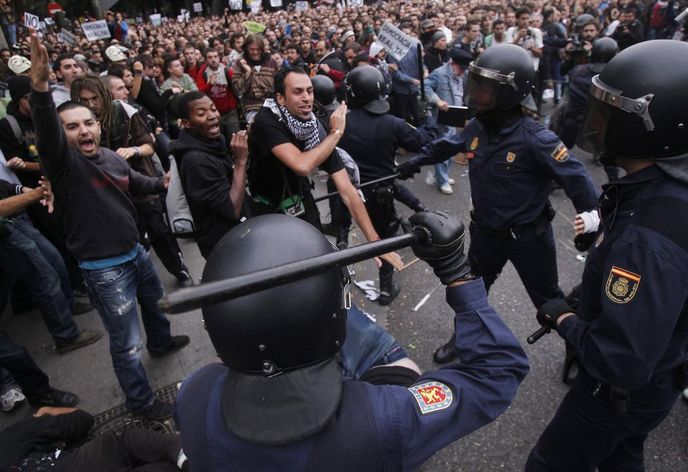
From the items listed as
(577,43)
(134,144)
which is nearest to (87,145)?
(134,144)

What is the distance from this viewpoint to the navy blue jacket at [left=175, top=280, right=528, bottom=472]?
3.37 feet

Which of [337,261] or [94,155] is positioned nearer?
[337,261]

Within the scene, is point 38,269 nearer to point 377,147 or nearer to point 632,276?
point 377,147

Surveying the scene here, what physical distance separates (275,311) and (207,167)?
182 centimetres

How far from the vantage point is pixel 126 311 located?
8.79ft

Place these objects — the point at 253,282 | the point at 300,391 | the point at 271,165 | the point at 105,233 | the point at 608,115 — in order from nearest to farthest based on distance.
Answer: the point at 253,282, the point at 300,391, the point at 608,115, the point at 105,233, the point at 271,165

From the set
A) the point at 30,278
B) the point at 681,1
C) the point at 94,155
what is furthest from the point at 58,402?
the point at 681,1

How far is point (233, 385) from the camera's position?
111 cm

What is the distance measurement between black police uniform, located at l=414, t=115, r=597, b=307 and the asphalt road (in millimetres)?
642

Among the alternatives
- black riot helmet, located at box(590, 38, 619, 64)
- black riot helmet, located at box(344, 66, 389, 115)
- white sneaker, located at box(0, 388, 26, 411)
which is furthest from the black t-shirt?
black riot helmet, located at box(590, 38, 619, 64)

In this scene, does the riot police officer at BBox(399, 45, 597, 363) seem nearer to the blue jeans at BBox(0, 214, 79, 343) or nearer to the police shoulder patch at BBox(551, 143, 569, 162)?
the police shoulder patch at BBox(551, 143, 569, 162)

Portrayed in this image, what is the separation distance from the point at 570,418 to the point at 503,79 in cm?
195

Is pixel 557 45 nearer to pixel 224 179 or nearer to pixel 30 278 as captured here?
pixel 224 179

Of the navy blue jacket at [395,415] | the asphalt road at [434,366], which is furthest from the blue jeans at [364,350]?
the asphalt road at [434,366]
